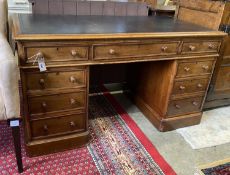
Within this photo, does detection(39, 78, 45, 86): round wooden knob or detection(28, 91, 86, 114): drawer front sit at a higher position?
detection(39, 78, 45, 86): round wooden knob

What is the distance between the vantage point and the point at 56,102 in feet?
4.51

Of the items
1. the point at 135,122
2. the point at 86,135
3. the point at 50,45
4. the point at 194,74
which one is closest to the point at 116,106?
the point at 135,122

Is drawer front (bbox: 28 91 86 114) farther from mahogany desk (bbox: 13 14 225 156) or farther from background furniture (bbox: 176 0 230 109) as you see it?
background furniture (bbox: 176 0 230 109)

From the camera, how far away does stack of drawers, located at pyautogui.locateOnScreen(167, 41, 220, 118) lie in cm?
162

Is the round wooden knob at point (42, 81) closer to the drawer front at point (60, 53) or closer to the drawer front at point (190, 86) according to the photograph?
the drawer front at point (60, 53)

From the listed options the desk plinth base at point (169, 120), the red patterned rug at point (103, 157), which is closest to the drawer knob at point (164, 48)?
the desk plinth base at point (169, 120)

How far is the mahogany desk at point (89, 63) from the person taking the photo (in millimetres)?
1232

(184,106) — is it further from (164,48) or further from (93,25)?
(93,25)

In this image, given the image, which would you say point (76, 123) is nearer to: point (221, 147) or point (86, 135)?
point (86, 135)

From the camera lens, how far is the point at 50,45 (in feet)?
3.92

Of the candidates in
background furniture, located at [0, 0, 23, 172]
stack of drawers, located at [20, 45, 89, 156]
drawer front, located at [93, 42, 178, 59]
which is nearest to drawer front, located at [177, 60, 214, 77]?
drawer front, located at [93, 42, 178, 59]

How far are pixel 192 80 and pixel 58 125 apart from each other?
1.01 m

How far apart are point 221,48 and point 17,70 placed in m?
1.50

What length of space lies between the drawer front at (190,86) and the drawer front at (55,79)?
0.71 metres
